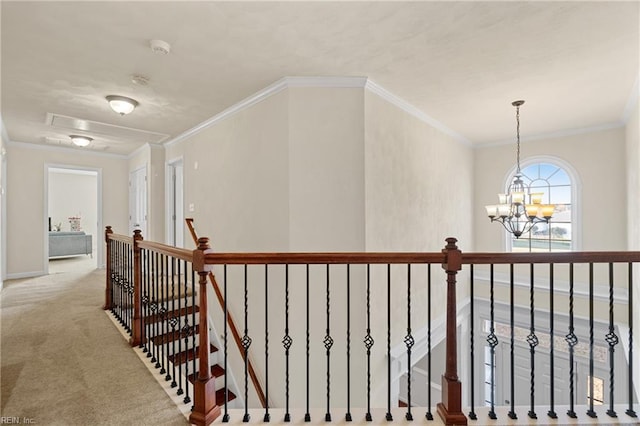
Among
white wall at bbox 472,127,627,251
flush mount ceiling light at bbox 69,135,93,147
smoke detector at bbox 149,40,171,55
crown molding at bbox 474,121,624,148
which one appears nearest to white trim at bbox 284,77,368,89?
smoke detector at bbox 149,40,171,55

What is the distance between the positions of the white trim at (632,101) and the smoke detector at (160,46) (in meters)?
4.28

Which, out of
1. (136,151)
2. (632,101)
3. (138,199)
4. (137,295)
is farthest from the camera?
(138,199)

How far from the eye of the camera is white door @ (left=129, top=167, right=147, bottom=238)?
19.5ft

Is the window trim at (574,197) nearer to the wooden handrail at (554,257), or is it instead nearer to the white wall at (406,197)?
the white wall at (406,197)

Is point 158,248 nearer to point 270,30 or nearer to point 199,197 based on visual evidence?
point 270,30

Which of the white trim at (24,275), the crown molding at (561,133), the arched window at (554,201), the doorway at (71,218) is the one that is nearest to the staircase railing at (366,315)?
the arched window at (554,201)

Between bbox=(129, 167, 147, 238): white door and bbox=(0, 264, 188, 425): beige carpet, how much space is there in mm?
2312

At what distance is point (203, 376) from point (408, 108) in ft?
11.3

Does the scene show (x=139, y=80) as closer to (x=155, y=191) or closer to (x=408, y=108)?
(x=408, y=108)

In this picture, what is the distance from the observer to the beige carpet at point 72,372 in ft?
6.15

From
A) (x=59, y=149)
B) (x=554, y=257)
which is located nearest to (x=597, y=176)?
(x=554, y=257)

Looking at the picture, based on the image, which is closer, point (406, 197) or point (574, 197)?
point (406, 197)

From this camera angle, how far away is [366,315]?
303 cm

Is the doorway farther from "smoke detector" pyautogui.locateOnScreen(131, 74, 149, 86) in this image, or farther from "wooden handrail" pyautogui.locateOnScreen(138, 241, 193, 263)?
"wooden handrail" pyautogui.locateOnScreen(138, 241, 193, 263)
